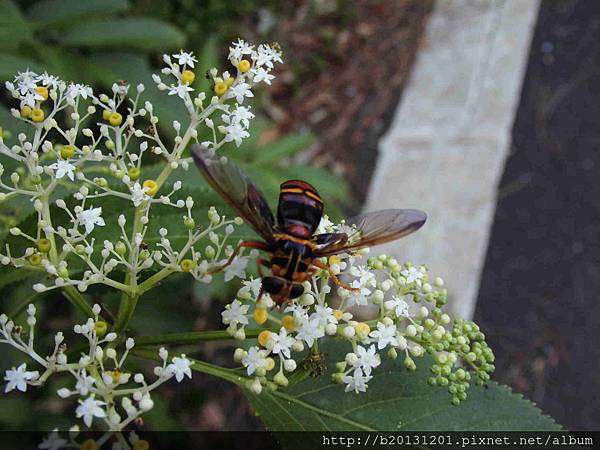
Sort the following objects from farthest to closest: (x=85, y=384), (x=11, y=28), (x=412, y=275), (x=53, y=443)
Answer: (x=11, y=28)
(x=412, y=275)
(x=53, y=443)
(x=85, y=384)

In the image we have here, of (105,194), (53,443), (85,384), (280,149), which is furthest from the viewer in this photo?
(280,149)

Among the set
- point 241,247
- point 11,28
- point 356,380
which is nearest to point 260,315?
point 241,247

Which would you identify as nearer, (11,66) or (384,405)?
(384,405)

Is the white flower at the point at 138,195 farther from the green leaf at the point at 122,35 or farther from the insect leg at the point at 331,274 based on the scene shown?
the green leaf at the point at 122,35

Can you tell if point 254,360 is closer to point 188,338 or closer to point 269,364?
point 269,364

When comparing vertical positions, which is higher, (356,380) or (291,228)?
(291,228)

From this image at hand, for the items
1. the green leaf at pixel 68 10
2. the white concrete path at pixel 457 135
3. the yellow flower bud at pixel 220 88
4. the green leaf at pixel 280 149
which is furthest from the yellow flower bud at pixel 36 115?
the white concrete path at pixel 457 135

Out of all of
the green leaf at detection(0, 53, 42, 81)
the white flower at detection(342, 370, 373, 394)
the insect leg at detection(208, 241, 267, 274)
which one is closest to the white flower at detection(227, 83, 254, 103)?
the insect leg at detection(208, 241, 267, 274)
